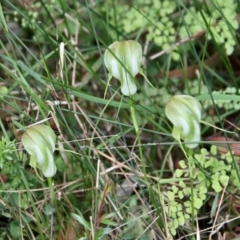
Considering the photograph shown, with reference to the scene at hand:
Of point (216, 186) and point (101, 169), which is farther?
point (101, 169)

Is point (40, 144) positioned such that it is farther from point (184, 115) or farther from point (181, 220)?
point (181, 220)

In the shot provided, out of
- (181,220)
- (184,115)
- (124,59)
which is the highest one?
(124,59)

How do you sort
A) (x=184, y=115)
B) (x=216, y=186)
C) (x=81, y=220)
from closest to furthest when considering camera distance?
(x=184, y=115), (x=81, y=220), (x=216, y=186)

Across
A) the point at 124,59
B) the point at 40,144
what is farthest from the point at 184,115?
the point at 40,144

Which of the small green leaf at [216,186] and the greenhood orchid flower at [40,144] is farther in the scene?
the small green leaf at [216,186]

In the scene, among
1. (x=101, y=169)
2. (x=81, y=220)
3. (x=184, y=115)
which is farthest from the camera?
(x=101, y=169)

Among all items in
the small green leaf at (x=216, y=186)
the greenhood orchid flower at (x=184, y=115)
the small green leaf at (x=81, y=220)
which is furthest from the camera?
the small green leaf at (x=216, y=186)

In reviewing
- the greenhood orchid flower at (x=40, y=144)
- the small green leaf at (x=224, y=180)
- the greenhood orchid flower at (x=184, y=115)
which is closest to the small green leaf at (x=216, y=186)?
the small green leaf at (x=224, y=180)

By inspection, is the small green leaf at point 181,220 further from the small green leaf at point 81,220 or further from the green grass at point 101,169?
the small green leaf at point 81,220
